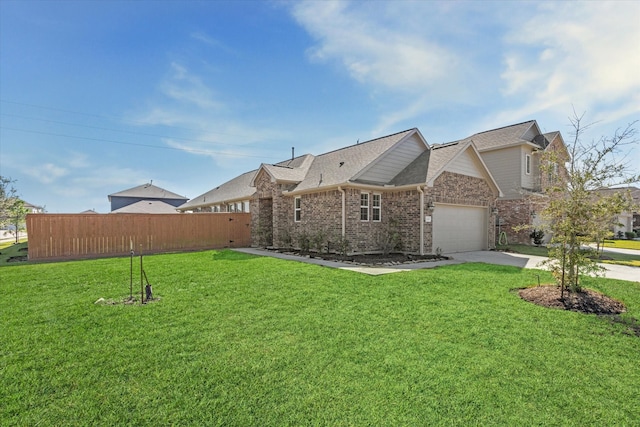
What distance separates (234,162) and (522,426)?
32.6 meters

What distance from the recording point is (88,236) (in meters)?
14.3

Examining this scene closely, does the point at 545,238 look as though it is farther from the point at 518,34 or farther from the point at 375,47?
the point at 375,47

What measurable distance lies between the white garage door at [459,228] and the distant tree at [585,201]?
6899mm

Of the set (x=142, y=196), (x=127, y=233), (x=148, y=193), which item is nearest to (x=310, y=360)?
(x=127, y=233)

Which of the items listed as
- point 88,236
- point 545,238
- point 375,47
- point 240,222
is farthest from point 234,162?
point 545,238

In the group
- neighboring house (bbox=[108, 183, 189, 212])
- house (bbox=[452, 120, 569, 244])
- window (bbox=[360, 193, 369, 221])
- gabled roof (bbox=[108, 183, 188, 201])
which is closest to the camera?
window (bbox=[360, 193, 369, 221])

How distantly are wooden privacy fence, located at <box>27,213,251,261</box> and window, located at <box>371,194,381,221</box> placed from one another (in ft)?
27.6

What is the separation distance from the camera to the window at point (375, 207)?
45.9 feet

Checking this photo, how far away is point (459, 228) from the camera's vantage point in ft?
49.0

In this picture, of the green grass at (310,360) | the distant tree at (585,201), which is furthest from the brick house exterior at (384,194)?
the green grass at (310,360)

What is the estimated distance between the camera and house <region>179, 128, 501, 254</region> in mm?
13195

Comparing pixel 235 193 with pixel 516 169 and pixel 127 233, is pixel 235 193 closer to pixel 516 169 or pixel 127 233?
pixel 127 233

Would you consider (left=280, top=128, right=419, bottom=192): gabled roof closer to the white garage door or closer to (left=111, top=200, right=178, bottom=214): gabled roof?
the white garage door

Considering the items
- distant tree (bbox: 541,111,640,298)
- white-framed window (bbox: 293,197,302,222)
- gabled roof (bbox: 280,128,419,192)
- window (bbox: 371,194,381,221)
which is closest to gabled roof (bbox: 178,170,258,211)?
white-framed window (bbox: 293,197,302,222)
